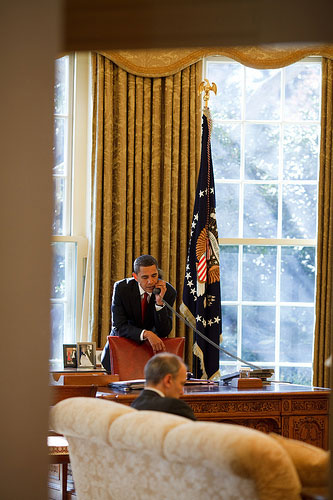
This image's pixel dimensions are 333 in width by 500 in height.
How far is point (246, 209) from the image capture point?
7688mm

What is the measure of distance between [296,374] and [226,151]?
2258 mm

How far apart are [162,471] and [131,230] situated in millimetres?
4661

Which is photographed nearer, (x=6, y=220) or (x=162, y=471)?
(x=6, y=220)

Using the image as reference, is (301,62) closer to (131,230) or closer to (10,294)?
(131,230)

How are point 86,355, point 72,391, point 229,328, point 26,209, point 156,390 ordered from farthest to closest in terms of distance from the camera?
point 229,328, point 86,355, point 72,391, point 156,390, point 26,209

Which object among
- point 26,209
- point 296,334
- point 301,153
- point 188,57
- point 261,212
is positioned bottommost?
point 296,334

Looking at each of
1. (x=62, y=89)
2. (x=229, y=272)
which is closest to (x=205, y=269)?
(x=229, y=272)

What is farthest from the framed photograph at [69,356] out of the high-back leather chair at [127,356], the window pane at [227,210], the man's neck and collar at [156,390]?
the window pane at [227,210]

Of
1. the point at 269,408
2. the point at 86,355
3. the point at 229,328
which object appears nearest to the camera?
the point at 269,408

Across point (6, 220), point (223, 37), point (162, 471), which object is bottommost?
point (162, 471)

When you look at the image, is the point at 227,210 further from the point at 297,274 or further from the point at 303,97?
the point at 303,97

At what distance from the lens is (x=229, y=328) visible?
7.61m

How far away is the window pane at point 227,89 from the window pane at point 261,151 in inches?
8.9

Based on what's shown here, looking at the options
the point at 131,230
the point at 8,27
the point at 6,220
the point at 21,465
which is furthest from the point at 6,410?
the point at 131,230
